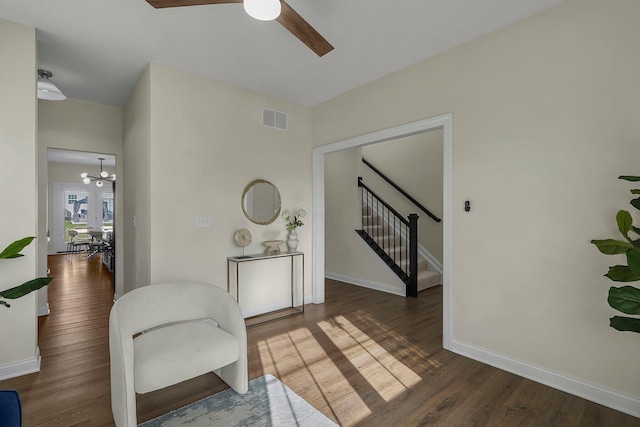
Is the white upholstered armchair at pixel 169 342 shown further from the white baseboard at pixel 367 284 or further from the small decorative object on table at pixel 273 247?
the white baseboard at pixel 367 284

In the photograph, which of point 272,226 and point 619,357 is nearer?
point 619,357

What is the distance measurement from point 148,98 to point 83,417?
2879 mm

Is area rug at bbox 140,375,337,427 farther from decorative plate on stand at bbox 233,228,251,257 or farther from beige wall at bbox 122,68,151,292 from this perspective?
decorative plate on stand at bbox 233,228,251,257

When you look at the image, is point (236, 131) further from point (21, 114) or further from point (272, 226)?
point (21, 114)

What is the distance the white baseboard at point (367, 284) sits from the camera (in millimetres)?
4974

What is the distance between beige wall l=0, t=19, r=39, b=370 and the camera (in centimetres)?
252

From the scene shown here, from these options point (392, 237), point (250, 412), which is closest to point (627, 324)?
point (250, 412)

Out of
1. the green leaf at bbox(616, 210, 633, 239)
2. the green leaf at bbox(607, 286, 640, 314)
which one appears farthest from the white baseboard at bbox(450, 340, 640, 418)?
the green leaf at bbox(616, 210, 633, 239)

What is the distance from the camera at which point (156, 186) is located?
327 cm

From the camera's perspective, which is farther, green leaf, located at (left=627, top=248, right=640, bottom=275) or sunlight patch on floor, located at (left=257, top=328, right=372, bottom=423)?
sunlight patch on floor, located at (left=257, top=328, right=372, bottom=423)

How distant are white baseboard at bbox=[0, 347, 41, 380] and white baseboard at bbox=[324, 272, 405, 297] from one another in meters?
4.28

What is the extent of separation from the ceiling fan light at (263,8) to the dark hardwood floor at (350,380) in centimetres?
247

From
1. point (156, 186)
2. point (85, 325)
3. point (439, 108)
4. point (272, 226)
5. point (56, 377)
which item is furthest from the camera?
point (272, 226)

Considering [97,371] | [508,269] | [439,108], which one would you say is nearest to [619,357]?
[508,269]
